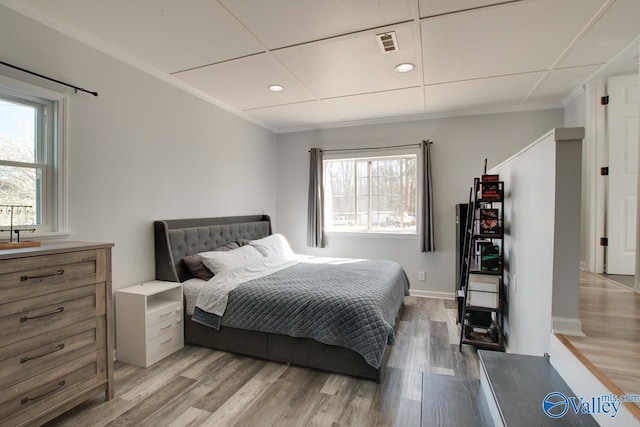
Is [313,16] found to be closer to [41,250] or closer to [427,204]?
[41,250]

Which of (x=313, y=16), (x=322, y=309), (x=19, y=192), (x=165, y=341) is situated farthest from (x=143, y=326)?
(x=313, y=16)

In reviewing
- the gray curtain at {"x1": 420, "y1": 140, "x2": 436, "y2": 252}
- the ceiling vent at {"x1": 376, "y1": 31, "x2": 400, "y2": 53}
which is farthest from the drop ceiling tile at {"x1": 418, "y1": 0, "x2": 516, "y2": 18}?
the gray curtain at {"x1": 420, "y1": 140, "x2": 436, "y2": 252}

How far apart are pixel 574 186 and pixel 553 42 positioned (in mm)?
1535

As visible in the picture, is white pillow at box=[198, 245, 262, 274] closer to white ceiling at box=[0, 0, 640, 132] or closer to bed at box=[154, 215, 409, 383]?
bed at box=[154, 215, 409, 383]

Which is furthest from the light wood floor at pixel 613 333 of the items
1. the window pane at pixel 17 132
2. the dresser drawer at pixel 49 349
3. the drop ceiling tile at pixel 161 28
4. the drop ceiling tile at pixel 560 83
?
the window pane at pixel 17 132

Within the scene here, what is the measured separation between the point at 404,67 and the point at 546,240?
1.93m

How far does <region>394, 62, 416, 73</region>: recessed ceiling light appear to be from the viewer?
2768mm

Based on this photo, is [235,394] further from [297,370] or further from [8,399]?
[8,399]

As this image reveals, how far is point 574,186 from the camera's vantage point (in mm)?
1596

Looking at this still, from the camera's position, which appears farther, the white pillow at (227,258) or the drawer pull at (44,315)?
the white pillow at (227,258)

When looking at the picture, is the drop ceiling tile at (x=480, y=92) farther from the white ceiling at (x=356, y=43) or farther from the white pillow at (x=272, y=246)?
the white pillow at (x=272, y=246)

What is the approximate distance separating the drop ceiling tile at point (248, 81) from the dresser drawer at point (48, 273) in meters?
1.94

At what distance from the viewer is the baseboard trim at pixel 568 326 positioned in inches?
62.9

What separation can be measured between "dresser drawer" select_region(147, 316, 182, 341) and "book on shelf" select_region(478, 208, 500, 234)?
2939mm
